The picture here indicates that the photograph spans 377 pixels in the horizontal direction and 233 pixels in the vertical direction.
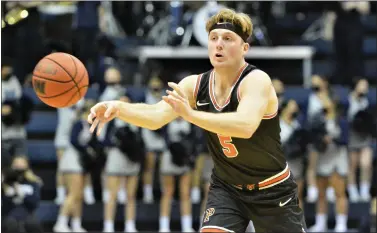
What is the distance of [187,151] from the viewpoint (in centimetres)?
965

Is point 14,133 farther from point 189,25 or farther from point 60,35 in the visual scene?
point 189,25

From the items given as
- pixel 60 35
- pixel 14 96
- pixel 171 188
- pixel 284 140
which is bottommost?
pixel 171 188

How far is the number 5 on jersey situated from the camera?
4995 mm

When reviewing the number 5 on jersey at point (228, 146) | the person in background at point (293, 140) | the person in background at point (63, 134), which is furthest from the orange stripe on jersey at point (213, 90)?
the person in background at point (63, 134)

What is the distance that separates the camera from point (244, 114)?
4.52 metres

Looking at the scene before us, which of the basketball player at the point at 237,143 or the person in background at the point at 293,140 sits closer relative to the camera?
the basketball player at the point at 237,143

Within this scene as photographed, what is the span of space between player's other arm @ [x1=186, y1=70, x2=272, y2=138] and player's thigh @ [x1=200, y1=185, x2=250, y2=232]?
753mm

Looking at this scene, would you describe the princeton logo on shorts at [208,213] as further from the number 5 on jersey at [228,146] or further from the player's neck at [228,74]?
the player's neck at [228,74]

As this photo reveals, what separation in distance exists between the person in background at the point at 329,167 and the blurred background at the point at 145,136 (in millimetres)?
14

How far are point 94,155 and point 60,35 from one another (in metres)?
3.62

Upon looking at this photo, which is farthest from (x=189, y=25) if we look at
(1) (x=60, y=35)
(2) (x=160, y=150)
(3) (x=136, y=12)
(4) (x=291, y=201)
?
(4) (x=291, y=201)

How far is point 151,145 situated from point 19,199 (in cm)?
204

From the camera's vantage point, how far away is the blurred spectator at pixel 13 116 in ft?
32.1

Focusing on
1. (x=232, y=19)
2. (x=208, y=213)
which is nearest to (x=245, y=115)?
(x=232, y=19)
